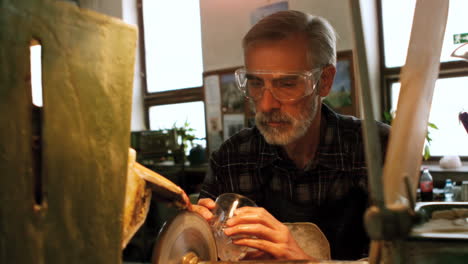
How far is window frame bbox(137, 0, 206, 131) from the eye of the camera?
18.1 feet

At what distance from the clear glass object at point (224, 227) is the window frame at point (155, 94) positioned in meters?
4.29

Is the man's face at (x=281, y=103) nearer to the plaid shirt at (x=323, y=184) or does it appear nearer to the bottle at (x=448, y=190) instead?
the plaid shirt at (x=323, y=184)

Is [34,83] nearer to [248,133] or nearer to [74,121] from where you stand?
[74,121]

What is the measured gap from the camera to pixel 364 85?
405 millimetres

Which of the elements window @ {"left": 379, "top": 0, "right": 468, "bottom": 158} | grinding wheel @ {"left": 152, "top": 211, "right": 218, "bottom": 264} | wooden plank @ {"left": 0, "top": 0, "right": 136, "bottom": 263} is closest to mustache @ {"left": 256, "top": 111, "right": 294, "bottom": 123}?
grinding wheel @ {"left": 152, "top": 211, "right": 218, "bottom": 264}

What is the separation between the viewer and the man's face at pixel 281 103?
1659mm

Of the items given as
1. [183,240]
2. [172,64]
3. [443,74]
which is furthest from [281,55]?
[172,64]

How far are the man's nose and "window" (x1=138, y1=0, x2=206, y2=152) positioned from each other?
366cm

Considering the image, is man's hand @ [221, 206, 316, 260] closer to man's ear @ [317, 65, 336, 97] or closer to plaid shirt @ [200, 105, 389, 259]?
plaid shirt @ [200, 105, 389, 259]

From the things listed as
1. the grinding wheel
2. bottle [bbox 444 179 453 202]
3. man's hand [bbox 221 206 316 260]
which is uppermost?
the grinding wheel

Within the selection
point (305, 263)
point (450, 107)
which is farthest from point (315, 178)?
point (450, 107)

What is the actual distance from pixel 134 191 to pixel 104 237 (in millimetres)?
94

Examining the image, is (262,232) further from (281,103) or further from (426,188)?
(426,188)

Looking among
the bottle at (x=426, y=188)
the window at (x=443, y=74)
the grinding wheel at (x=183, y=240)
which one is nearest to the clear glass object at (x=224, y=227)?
the grinding wheel at (x=183, y=240)
